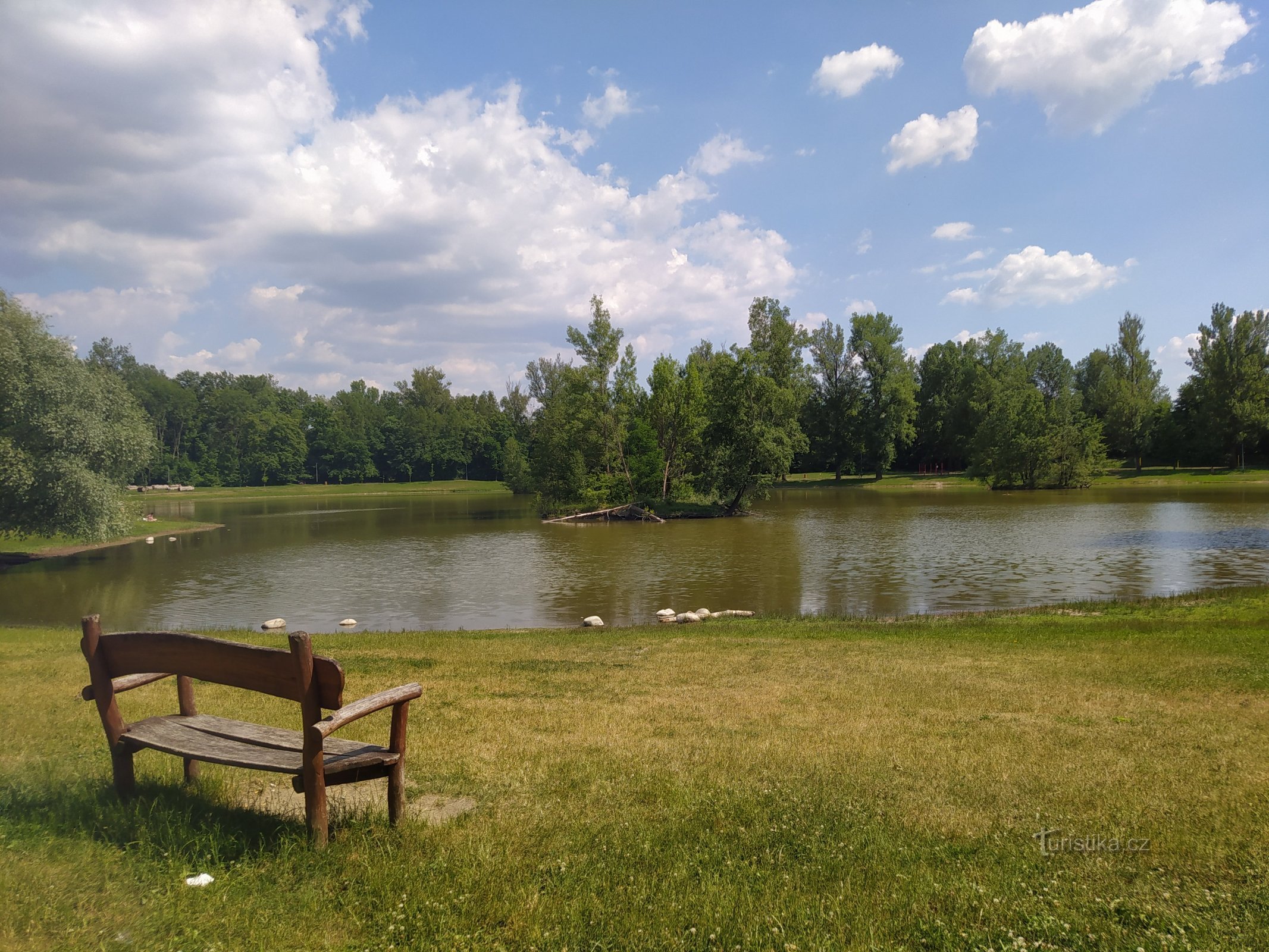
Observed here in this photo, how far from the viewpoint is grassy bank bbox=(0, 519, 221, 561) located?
3716 centimetres

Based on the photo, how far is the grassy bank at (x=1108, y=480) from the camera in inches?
2987

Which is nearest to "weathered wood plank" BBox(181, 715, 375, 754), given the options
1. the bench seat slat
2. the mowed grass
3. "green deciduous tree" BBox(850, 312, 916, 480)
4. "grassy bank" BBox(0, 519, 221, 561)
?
the bench seat slat

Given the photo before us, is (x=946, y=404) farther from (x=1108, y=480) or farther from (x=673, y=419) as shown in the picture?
(x=673, y=419)

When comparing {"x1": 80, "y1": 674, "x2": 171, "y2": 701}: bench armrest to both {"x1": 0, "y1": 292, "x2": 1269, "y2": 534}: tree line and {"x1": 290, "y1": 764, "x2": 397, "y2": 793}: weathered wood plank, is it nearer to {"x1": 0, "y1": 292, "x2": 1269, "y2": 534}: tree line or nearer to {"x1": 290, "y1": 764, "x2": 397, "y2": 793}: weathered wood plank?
{"x1": 290, "y1": 764, "x2": 397, "y2": 793}: weathered wood plank

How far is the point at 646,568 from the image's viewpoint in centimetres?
3128

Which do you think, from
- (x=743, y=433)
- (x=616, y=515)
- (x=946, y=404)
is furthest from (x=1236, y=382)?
(x=616, y=515)

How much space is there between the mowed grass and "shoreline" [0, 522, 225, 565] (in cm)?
3307

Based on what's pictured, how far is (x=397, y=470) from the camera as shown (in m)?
134

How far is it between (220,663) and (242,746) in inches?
33.3

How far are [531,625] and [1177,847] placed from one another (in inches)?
658

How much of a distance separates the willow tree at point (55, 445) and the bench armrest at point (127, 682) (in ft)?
113

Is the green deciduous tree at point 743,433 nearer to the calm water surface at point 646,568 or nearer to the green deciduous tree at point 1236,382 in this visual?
the calm water surface at point 646,568

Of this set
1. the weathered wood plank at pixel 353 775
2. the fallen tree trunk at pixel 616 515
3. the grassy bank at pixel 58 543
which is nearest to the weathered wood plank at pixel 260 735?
the weathered wood plank at pixel 353 775

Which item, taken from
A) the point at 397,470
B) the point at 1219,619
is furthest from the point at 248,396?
the point at 1219,619
